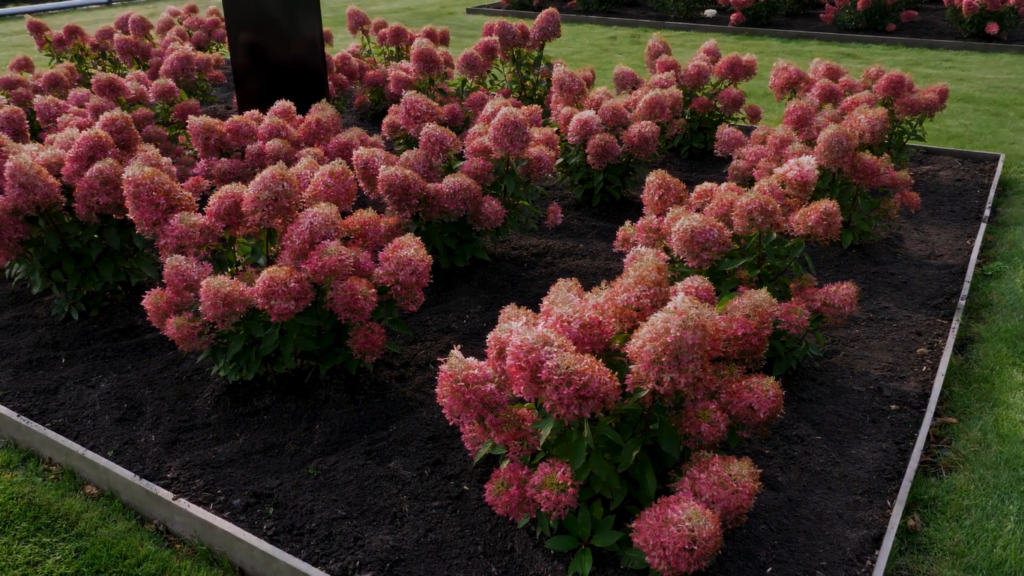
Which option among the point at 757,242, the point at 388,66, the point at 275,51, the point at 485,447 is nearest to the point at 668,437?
the point at 485,447

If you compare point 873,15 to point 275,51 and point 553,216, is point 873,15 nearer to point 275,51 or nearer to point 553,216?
point 553,216

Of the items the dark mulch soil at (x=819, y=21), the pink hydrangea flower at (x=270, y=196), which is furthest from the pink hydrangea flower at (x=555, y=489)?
the dark mulch soil at (x=819, y=21)

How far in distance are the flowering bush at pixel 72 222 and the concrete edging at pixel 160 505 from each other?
0.88 m

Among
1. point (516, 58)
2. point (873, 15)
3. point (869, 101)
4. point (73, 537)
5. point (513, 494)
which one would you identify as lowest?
A: point (73, 537)

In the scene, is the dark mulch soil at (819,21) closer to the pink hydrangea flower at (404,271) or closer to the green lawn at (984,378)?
the green lawn at (984,378)

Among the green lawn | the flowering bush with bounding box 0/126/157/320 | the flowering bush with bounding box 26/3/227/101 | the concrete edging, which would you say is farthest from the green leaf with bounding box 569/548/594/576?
the flowering bush with bounding box 26/3/227/101

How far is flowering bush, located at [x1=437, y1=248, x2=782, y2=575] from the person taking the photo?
2.31 m

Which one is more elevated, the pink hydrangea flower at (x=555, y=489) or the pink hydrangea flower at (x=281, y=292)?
the pink hydrangea flower at (x=281, y=292)

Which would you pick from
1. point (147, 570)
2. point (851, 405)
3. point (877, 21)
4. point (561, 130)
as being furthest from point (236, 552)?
point (877, 21)

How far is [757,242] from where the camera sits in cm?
365

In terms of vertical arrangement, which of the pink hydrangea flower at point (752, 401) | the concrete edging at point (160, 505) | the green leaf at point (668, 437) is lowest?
the concrete edging at point (160, 505)

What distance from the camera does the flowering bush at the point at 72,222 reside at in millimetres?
3734

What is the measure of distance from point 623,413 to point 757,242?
1.41 meters

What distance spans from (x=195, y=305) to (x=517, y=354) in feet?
5.90
